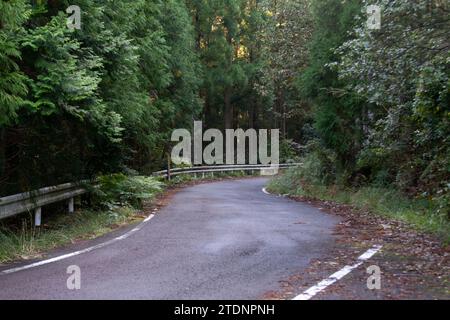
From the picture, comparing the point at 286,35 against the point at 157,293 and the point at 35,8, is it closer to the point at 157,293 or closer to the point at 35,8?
the point at 35,8

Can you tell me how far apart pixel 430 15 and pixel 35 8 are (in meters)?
7.59

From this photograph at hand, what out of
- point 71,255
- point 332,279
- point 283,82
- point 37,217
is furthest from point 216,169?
point 332,279

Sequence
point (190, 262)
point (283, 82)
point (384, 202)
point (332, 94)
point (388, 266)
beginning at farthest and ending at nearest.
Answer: point (283, 82) → point (332, 94) → point (384, 202) → point (190, 262) → point (388, 266)

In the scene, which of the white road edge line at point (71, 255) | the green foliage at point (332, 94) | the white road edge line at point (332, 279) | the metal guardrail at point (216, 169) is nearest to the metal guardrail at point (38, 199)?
the white road edge line at point (71, 255)

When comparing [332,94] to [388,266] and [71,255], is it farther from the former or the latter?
[71,255]

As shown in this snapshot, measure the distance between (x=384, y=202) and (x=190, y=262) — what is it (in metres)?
10.0

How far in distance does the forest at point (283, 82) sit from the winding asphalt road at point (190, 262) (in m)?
2.57

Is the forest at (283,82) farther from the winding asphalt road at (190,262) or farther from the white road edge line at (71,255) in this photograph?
the winding asphalt road at (190,262)

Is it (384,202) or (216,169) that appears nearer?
(384,202)

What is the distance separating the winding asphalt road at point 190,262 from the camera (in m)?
6.62

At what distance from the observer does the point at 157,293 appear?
648 centimetres

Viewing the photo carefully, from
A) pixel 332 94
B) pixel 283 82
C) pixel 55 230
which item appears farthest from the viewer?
pixel 283 82

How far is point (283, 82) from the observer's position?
1136 inches
